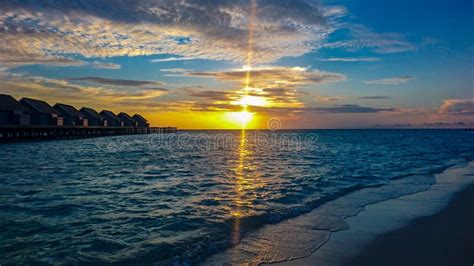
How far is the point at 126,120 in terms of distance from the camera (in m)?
109

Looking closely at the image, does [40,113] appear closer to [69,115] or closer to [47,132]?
[47,132]

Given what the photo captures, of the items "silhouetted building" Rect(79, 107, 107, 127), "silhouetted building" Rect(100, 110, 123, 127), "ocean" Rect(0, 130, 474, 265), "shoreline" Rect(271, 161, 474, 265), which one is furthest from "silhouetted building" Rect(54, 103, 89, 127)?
"shoreline" Rect(271, 161, 474, 265)

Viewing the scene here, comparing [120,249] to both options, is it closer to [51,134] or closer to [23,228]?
[23,228]

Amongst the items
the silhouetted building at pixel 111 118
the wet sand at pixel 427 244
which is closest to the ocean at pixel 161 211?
the wet sand at pixel 427 244

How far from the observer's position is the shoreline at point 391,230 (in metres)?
6.66

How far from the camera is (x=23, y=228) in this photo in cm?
838

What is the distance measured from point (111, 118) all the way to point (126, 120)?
12.3 meters

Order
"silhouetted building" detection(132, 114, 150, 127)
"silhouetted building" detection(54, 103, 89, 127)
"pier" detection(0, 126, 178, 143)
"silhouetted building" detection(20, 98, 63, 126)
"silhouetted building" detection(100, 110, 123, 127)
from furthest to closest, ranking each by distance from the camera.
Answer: "silhouetted building" detection(132, 114, 150, 127) → "silhouetted building" detection(100, 110, 123, 127) → "silhouetted building" detection(54, 103, 89, 127) → "silhouetted building" detection(20, 98, 63, 126) → "pier" detection(0, 126, 178, 143)

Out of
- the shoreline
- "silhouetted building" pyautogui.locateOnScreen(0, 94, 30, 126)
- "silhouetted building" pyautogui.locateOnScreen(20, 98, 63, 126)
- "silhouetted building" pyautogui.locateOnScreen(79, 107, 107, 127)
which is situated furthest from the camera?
"silhouetted building" pyautogui.locateOnScreen(79, 107, 107, 127)

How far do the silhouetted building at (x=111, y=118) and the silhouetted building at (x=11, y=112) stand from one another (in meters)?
38.8

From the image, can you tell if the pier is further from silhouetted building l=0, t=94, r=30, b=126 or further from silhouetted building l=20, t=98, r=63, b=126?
silhouetted building l=20, t=98, r=63, b=126

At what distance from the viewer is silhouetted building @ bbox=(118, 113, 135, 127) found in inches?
4208

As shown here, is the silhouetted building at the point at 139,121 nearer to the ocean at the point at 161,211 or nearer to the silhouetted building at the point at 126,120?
the silhouetted building at the point at 126,120

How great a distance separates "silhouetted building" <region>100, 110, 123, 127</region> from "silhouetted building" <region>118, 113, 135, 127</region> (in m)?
3.98
